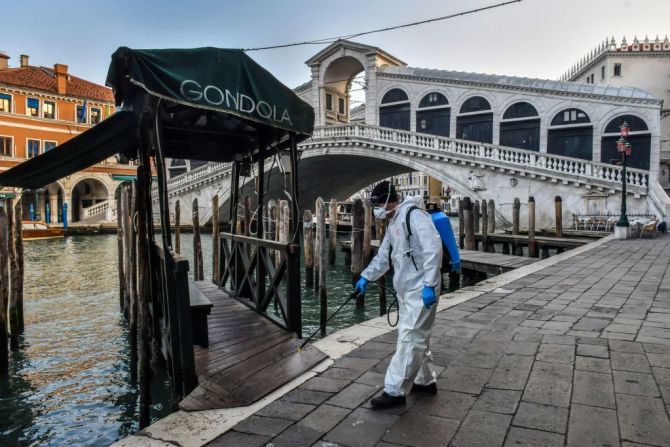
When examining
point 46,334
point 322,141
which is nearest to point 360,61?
point 322,141

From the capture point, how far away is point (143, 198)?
4.14 metres

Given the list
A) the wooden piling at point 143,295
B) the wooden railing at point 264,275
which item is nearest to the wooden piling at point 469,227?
the wooden railing at point 264,275

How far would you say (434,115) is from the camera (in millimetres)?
26297

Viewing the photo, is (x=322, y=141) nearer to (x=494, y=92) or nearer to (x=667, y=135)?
(x=494, y=92)

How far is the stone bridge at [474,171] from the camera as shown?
718 inches

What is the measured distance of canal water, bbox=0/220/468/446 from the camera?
436 centimetres

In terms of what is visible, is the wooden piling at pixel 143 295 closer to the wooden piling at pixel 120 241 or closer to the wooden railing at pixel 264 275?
the wooden railing at pixel 264 275

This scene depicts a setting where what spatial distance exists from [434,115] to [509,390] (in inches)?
969

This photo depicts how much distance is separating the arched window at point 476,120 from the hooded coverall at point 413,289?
76.7 ft

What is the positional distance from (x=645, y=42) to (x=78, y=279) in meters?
42.3

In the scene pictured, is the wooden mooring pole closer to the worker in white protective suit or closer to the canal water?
the canal water

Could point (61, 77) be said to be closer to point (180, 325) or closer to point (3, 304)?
point (3, 304)

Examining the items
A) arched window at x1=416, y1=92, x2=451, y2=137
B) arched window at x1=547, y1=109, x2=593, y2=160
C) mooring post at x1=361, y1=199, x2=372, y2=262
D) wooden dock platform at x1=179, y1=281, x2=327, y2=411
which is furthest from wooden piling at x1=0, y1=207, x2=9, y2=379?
arched window at x1=547, y1=109, x2=593, y2=160

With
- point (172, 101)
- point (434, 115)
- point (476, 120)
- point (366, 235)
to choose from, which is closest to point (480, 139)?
point (476, 120)
